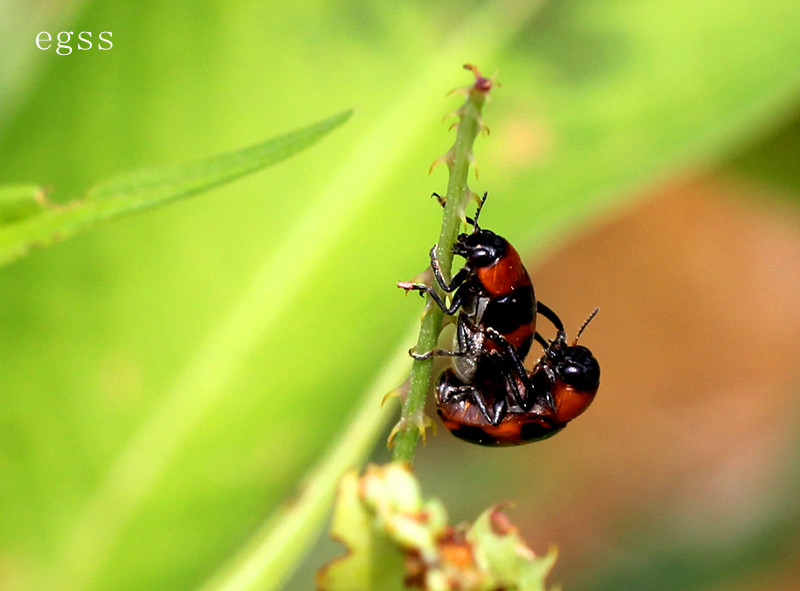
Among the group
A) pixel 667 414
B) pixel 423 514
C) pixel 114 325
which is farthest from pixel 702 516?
pixel 423 514

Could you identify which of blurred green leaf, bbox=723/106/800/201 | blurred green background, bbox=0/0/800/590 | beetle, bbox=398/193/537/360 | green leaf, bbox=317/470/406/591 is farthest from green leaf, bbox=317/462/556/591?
blurred green leaf, bbox=723/106/800/201

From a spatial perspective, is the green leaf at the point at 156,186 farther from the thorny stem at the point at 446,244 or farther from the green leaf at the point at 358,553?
the green leaf at the point at 358,553

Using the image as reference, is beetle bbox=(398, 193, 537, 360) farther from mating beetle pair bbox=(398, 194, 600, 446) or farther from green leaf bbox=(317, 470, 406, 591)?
green leaf bbox=(317, 470, 406, 591)

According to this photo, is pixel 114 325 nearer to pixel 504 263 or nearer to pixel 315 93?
pixel 315 93

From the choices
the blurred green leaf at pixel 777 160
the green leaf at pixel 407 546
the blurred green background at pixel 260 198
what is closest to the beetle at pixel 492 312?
the blurred green background at pixel 260 198

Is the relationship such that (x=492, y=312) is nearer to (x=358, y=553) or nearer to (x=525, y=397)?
(x=525, y=397)
